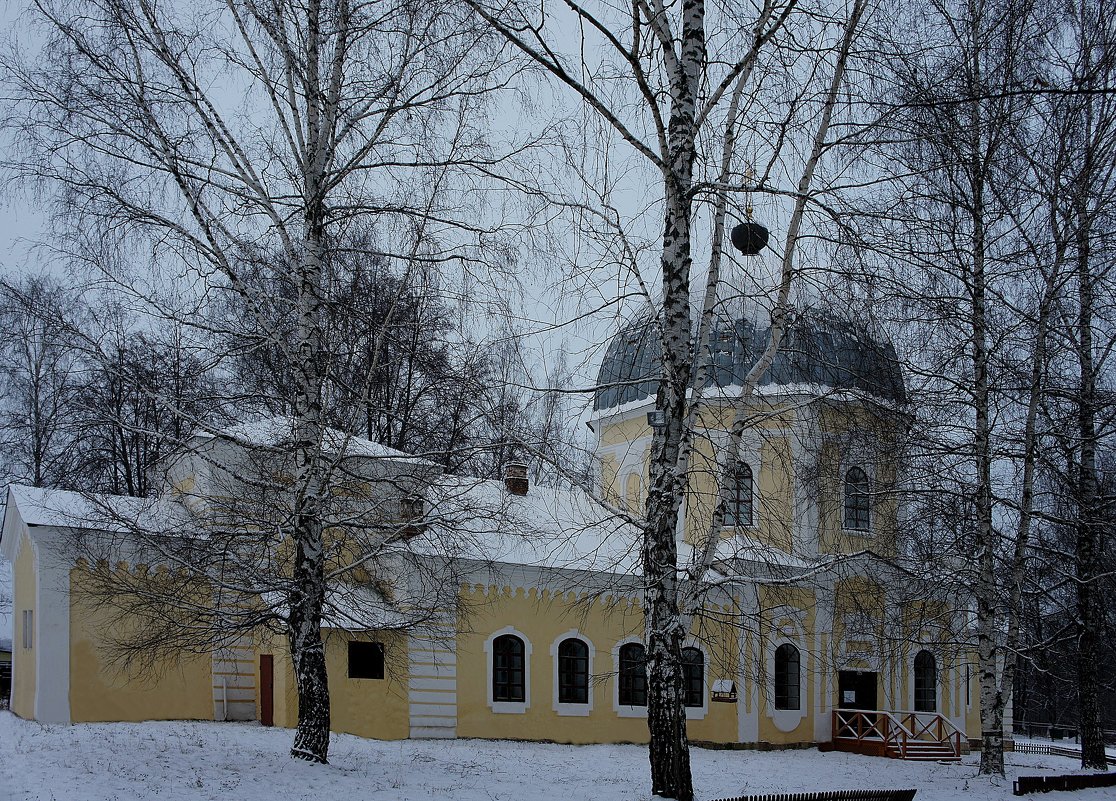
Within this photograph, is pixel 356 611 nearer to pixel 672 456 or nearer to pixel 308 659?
→ pixel 308 659

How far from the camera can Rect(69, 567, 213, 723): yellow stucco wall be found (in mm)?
17250

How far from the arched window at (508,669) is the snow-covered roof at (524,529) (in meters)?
1.53

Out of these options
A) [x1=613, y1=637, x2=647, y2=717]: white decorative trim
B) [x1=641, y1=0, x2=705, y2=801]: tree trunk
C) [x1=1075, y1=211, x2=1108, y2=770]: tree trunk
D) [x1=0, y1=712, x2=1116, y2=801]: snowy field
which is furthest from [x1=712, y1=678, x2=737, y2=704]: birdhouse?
[x1=1075, y1=211, x2=1108, y2=770]: tree trunk

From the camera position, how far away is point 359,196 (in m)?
11.8

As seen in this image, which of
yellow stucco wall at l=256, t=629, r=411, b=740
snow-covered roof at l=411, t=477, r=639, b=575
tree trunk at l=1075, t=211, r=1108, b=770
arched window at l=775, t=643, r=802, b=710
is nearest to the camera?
snow-covered roof at l=411, t=477, r=639, b=575

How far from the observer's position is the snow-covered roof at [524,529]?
37.3ft

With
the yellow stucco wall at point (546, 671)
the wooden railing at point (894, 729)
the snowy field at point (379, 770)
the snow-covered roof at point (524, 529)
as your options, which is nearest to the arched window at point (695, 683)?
the yellow stucco wall at point (546, 671)

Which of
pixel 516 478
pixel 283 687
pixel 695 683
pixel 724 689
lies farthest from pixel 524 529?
pixel 695 683

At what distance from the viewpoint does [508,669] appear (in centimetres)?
1962

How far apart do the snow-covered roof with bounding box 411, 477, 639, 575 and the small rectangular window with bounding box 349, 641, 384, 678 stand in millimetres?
1849

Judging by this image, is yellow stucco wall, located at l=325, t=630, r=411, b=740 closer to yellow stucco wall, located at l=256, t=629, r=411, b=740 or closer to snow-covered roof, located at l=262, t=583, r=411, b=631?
yellow stucco wall, located at l=256, t=629, r=411, b=740

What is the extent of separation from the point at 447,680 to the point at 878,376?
10.7 m

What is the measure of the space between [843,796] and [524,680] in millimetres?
9659

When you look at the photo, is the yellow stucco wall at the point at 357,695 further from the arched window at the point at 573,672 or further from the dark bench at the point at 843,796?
the dark bench at the point at 843,796
